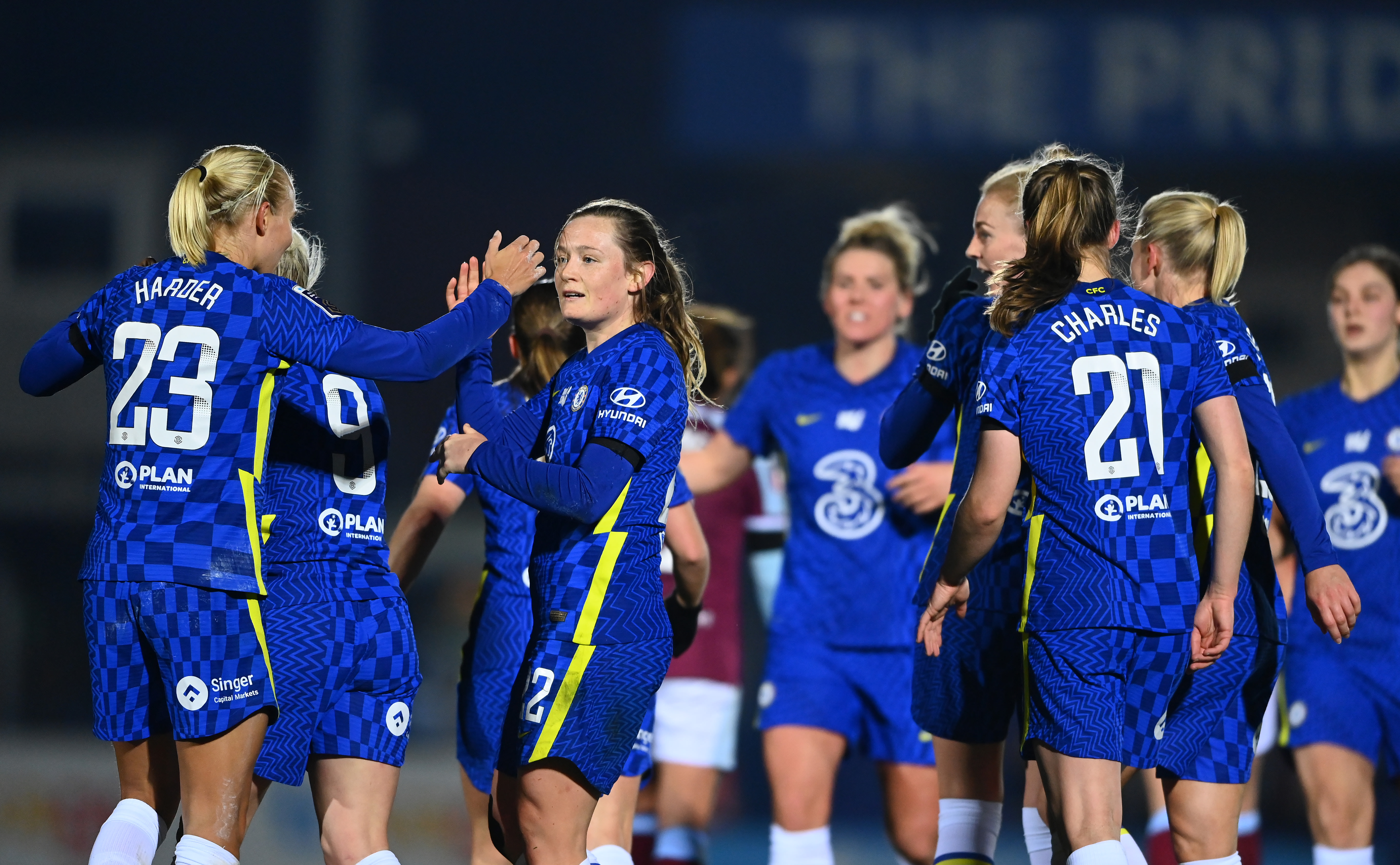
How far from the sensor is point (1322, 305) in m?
8.80

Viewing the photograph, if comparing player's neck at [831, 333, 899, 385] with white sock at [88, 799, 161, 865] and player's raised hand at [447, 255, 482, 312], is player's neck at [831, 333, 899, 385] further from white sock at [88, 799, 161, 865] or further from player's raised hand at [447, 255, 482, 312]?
white sock at [88, 799, 161, 865]

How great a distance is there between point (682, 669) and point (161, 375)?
2.63 m

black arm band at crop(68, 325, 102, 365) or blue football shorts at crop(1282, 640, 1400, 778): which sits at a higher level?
black arm band at crop(68, 325, 102, 365)

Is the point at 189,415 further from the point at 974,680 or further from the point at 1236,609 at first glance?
the point at 1236,609

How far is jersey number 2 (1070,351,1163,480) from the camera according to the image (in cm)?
272

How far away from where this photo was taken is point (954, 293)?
3369mm

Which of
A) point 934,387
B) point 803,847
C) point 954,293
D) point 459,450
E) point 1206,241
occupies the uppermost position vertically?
point 1206,241

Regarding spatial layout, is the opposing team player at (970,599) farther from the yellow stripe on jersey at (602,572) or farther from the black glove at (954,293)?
the yellow stripe on jersey at (602,572)

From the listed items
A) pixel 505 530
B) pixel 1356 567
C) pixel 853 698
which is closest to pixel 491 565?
pixel 505 530

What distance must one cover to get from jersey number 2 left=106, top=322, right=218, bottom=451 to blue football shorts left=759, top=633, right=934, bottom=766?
1919 mm

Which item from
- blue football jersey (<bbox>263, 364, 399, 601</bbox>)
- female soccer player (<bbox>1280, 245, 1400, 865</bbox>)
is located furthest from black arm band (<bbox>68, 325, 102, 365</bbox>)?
female soccer player (<bbox>1280, 245, 1400, 865</bbox>)

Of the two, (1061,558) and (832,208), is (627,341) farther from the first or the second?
(832,208)

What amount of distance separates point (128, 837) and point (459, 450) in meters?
1.00

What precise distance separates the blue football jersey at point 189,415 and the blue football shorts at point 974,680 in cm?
151
